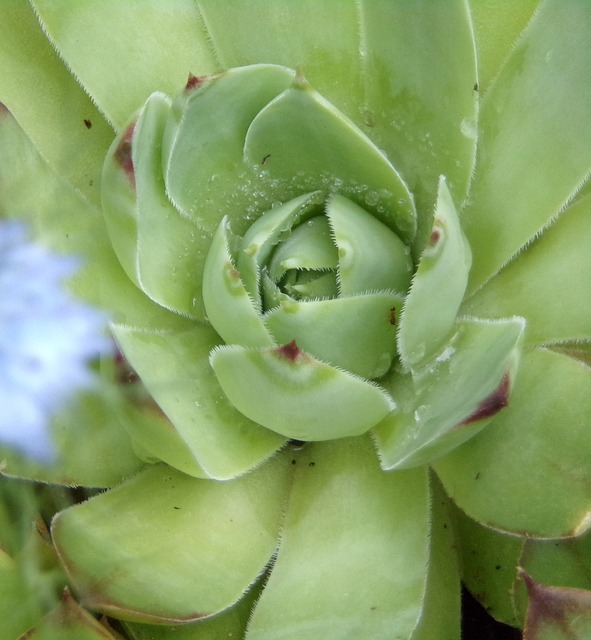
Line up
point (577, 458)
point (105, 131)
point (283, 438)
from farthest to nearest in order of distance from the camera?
1. point (105, 131)
2. point (283, 438)
3. point (577, 458)

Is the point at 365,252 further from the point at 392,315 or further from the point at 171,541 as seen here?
the point at 171,541

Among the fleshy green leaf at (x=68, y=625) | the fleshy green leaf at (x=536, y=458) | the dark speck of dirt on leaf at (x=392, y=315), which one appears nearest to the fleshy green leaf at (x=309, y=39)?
the dark speck of dirt on leaf at (x=392, y=315)

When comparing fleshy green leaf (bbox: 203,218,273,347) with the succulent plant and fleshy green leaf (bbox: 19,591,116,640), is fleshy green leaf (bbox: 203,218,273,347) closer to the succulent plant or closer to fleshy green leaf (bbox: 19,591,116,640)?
the succulent plant

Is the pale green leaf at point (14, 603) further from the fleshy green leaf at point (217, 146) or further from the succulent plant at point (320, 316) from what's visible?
the fleshy green leaf at point (217, 146)

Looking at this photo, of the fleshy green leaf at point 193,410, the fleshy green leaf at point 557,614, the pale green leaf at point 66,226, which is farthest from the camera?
the pale green leaf at point 66,226

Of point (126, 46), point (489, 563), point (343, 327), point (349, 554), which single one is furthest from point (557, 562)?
point (126, 46)

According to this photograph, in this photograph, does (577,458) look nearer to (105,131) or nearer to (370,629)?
(370,629)

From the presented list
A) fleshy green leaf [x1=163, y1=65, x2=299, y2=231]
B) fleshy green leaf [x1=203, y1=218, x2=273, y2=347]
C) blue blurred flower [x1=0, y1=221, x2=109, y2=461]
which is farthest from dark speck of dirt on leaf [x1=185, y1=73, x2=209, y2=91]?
blue blurred flower [x1=0, y1=221, x2=109, y2=461]

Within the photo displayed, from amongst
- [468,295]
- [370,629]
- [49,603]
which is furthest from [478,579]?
[49,603]
